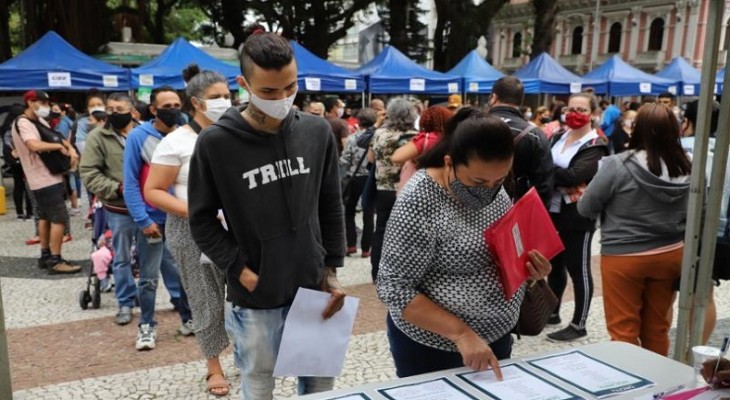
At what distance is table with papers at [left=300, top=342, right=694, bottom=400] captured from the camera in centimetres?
167

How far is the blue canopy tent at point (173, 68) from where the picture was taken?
9.73 m

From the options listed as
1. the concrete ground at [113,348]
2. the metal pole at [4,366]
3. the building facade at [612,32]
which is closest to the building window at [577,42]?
the building facade at [612,32]

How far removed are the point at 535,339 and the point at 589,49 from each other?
44.0 m

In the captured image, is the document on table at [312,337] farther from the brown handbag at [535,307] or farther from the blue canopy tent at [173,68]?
the blue canopy tent at [173,68]

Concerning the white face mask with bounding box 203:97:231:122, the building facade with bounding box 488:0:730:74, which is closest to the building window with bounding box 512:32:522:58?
the building facade with bounding box 488:0:730:74

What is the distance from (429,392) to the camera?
1.68 meters

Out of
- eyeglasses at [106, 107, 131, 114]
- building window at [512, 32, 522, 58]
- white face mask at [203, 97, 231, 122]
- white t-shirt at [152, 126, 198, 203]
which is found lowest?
white t-shirt at [152, 126, 198, 203]

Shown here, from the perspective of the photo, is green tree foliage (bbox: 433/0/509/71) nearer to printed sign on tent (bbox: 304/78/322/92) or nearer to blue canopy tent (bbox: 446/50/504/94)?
blue canopy tent (bbox: 446/50/504/94)

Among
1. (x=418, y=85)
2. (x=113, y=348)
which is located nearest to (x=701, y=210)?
(x=113, y=348)

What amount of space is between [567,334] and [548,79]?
11.7 m

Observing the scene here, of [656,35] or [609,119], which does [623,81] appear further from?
[656,35]

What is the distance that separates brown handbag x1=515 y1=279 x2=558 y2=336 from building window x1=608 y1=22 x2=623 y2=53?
4531 centimetres

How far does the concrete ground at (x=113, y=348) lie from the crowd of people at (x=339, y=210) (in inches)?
7.1

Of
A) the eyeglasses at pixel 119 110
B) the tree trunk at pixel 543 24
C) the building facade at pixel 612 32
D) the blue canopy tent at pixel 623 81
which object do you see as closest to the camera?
the eyeglasses at pixel 119 110
